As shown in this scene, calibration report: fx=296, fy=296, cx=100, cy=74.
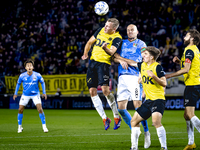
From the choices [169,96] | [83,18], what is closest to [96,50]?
[169,96]

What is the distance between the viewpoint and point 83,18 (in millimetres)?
21594

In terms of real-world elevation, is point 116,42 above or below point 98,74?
above

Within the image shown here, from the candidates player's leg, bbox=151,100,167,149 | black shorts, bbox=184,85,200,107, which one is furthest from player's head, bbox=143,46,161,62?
black shorts, bbox=184,85,200,107

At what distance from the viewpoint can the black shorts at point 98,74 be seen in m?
6.65

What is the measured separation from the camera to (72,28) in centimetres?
2109

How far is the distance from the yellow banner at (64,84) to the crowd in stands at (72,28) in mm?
951

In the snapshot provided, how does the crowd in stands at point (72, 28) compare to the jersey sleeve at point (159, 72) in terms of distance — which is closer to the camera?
the jersey sleeve at point (159, 72)

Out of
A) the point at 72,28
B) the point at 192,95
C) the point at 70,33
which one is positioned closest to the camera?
the point at 192,95

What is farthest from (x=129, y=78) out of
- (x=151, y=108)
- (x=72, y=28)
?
(x=72, y=28)

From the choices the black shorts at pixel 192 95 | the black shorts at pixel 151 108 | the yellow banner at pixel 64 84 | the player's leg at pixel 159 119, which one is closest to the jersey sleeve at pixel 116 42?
the black shorts at pixel 192 95

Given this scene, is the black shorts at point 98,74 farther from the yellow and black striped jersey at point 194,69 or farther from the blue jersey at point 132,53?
the yellow and black striped jersey at point 194,69

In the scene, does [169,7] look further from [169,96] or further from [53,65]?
[53,65]

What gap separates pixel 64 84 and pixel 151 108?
13046 mm

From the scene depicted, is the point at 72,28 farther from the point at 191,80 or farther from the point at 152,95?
the point at 152,95
